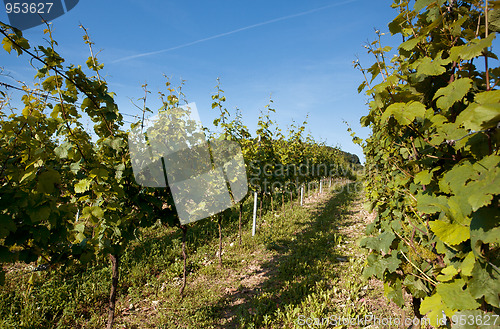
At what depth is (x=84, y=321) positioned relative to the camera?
161 inches

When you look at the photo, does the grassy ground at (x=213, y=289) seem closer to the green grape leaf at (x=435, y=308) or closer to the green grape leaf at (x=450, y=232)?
the green grape leaf at (x=435, y=308)

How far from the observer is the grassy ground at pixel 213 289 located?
12.5ft

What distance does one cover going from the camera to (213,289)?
16.1 ft

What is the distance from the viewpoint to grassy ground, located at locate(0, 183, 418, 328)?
3.80 m

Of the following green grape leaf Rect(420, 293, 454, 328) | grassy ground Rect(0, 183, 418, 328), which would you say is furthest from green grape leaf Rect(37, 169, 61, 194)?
green grape leaf Rect(420, 293, 454, 328)

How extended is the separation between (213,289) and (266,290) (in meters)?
1.10

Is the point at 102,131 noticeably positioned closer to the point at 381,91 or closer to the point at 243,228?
the point at 381,91

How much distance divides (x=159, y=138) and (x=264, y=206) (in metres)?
9.16

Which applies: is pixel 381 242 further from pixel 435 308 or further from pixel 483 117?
pixel 483 117

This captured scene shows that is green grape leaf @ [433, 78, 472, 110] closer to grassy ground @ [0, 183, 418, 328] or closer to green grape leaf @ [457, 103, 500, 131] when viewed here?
green grape leaf @ [457, 103, 500, 131]

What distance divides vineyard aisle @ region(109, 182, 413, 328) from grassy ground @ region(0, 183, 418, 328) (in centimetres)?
2

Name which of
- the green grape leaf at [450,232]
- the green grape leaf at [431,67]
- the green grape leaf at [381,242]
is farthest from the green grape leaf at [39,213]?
the green grape leaf at [431,67]

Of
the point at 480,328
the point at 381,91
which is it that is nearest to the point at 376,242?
the point at 480,328

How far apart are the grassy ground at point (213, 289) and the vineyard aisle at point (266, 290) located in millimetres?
16
